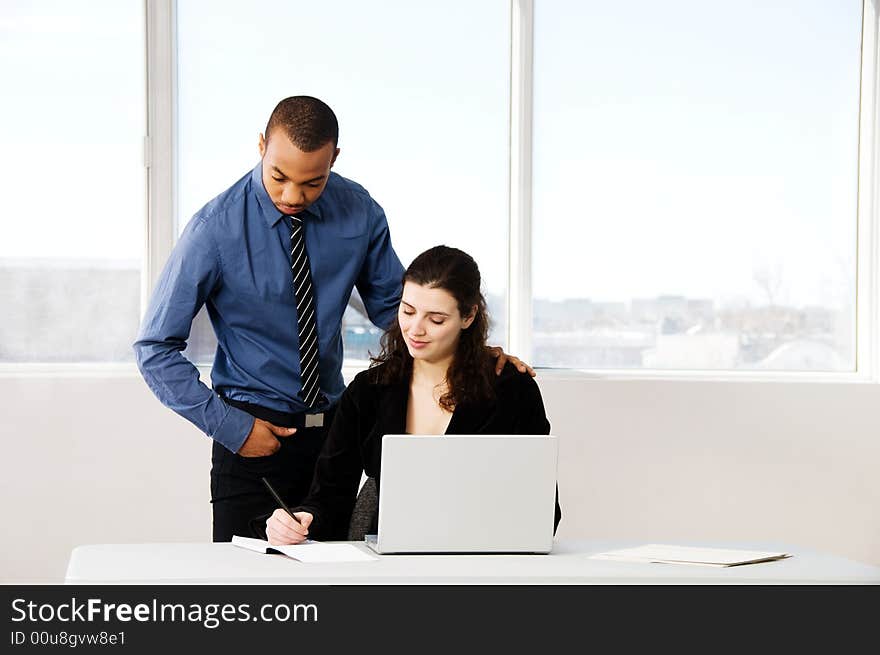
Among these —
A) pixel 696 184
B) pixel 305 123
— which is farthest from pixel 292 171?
pixel 696 184

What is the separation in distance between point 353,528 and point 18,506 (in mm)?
1853

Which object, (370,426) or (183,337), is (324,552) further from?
(183,337)

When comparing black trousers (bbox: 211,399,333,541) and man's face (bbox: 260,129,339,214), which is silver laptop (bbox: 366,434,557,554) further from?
man's face (bbox: 260,129,339,214)

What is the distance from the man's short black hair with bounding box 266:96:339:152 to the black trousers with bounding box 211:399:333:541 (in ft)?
2.21

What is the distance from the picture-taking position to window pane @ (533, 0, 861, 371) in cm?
420

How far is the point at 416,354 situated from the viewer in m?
2.57

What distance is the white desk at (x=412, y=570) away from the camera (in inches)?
76.7

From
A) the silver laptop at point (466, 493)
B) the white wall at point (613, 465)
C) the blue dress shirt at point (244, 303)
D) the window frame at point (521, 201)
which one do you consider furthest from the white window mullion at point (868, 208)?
the silver laptop at point (466, 493)

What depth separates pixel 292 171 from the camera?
2.62 metres

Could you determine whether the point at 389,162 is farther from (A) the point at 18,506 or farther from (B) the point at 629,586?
(B) the point at 629,586

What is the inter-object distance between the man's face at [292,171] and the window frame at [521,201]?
1.38 metres

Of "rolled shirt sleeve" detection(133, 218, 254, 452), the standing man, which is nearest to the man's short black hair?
the standing man
